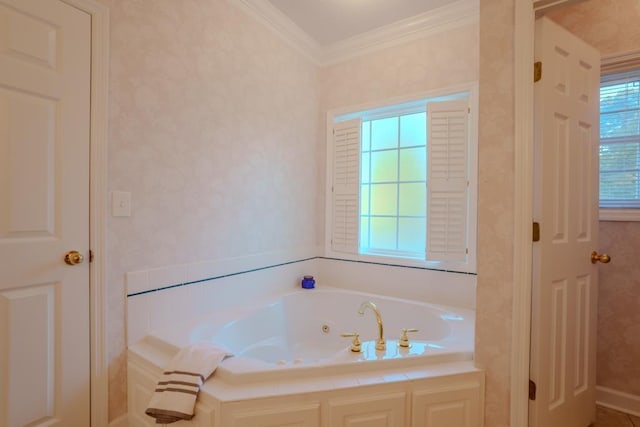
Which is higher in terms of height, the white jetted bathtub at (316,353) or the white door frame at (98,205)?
the white door frame at (98,205)

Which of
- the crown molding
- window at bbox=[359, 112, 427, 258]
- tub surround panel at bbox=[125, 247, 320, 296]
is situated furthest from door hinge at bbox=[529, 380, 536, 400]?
the crown molding

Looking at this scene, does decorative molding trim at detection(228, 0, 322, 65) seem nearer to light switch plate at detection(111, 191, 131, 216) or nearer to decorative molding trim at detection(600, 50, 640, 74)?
light switch plate at detection(111, 191, 131, 216)

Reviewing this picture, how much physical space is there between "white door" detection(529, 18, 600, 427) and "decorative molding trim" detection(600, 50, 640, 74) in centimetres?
46

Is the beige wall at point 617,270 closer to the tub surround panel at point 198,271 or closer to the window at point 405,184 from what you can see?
the window at point 405,184

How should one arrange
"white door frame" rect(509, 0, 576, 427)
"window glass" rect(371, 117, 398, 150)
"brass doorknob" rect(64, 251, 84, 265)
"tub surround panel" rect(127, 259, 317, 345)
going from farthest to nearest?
1. "window glass" rect(371, 117, 398, 150)
2. "tub surround panel" rect(127, 259, 317, 345)
3. "brass doorknob" rect(64, 251, 84, 265)
4. "white door frame" rect(509, 0, 576, 427)

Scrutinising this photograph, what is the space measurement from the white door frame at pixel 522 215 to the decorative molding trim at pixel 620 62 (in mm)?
1076

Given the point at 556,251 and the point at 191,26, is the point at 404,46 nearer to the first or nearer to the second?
the point at 191,26

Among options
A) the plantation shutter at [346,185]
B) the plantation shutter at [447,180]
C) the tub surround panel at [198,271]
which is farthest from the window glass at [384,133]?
the tub surround panel at [198,271]

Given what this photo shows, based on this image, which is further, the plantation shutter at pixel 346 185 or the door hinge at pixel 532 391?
the plantation shutter at pixel 346 185

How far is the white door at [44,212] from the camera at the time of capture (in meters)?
1.31

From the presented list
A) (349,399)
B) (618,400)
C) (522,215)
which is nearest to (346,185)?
(522,215)


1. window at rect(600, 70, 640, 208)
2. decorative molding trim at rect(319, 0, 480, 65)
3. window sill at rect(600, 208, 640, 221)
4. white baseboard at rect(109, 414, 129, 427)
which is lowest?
white baseboard at rect(109, 414, 129, 427)

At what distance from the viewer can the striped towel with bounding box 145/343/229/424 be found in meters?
1.25

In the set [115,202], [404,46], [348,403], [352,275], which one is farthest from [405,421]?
[404,46]
